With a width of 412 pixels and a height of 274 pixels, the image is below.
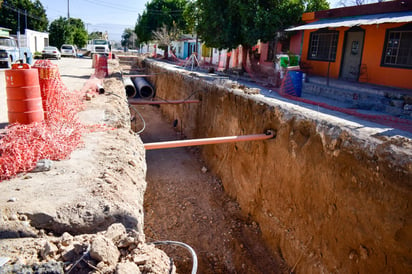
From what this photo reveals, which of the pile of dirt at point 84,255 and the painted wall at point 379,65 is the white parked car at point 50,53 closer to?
the painted wall at point 379,65

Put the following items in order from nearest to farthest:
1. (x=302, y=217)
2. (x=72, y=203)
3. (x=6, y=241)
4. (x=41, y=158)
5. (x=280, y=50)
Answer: (x=6, y=241) → (x=72, y=203) → (x=41, y=158) → (x=302, y=217) → (x=280, y=50)

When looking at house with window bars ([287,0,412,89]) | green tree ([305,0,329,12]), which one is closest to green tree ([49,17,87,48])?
green tree ([305,0,329,12])

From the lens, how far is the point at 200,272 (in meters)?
6.14

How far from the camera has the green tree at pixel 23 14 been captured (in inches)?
1505

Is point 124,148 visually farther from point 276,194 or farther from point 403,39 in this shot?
point 403,39

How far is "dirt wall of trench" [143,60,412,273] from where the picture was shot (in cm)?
394

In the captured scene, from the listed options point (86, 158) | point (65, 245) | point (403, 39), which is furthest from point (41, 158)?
point (403, 39)

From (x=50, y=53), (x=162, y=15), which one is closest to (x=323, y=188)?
(x=50, y=53)

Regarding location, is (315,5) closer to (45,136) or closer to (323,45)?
(323,45)

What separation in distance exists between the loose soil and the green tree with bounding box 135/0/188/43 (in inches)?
1215

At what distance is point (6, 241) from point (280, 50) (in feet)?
61.7

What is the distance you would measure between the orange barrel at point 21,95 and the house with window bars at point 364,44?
995 cm

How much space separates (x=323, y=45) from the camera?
15453mm

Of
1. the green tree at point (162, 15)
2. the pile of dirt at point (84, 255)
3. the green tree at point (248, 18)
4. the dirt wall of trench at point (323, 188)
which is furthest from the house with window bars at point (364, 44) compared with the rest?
the green tree at point (162, 15)
